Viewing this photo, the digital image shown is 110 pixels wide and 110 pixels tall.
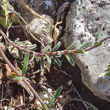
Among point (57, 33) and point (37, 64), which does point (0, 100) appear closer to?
point (37, 64)

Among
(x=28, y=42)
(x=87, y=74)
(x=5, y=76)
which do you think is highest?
(x=28, y=42)

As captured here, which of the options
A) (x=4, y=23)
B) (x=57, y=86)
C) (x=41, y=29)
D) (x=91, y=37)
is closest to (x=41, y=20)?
(x=41, y=29)

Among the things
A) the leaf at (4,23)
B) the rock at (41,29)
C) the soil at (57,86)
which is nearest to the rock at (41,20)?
the rock at (41,29)

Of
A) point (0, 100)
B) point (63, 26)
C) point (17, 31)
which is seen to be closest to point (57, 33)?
point (63, 26)

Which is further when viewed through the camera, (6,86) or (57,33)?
→ (57,33)

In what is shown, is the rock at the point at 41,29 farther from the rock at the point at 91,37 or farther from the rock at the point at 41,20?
the rock at the point at 91,37

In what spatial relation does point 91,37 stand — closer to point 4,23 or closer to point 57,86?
point 57,86
